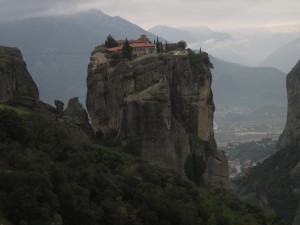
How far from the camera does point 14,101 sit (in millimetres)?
46625

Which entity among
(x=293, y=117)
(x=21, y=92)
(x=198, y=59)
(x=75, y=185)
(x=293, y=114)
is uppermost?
(x=198, y=59)

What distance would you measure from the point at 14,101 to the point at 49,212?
2319 centimetres

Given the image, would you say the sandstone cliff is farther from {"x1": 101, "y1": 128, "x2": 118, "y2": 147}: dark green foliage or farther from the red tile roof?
the red tile roof

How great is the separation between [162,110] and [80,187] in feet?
81.6

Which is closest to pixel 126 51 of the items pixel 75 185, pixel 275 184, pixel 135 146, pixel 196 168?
pixel 135 146

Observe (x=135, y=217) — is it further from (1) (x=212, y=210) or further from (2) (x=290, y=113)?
(2) (x=290, y=113)

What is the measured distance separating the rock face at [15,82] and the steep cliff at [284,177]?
1667 inches

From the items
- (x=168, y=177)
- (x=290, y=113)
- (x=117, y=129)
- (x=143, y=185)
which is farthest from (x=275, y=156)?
(x=143, y=185)

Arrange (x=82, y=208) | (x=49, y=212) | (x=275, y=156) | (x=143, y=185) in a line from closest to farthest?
(x=49, y=212), (x=82, y=208), (x=143, y=185), (x=275, y=156)

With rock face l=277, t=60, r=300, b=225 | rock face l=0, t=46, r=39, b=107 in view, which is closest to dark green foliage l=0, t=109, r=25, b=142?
rock face l=0, t=46, r=39, b=107

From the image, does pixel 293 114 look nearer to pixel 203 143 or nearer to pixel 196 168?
pixel 203 143

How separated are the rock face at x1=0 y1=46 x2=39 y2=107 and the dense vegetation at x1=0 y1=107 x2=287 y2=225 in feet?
8.60

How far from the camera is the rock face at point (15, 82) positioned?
46.0 meters

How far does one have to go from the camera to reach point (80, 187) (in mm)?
28906
